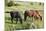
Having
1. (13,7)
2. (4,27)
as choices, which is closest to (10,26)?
(4,27)

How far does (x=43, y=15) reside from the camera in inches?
32.8

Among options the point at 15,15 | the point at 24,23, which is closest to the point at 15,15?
the point at 15,15

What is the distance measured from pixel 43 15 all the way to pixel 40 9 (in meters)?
0.06

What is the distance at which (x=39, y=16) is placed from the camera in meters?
0.83

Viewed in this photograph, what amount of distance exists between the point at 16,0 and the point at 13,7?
0.06 meters

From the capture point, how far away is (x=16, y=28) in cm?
78

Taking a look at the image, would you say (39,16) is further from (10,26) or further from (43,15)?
(10,26)

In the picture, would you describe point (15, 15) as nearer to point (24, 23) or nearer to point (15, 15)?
point (15, 15)

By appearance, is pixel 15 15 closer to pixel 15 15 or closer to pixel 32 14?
pixel 15 15

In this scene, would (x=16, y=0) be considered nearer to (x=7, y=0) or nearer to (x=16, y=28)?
(x=7, y=0)

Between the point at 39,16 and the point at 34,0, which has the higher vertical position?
the point at 34,0

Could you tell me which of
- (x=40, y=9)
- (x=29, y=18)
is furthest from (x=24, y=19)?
(x=40, y=9)

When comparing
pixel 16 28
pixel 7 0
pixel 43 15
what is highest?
pixel 7 0

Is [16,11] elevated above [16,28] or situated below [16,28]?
above
